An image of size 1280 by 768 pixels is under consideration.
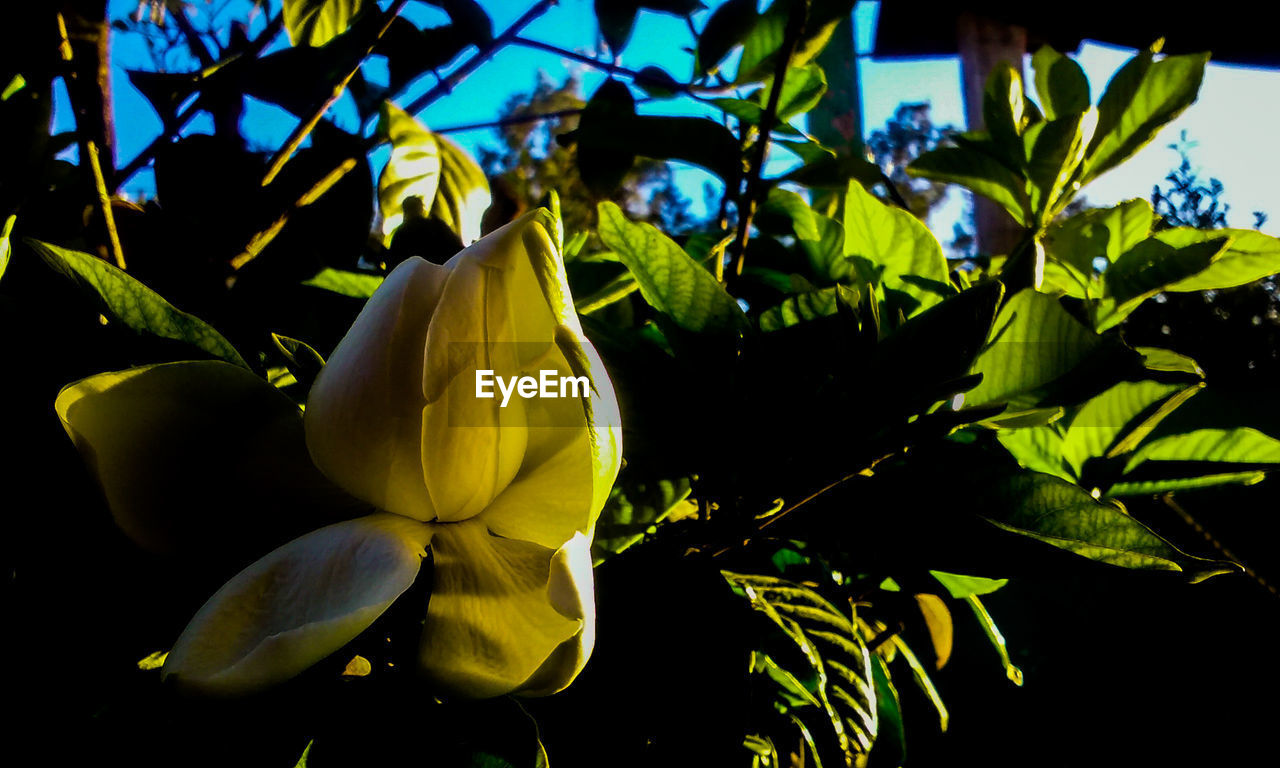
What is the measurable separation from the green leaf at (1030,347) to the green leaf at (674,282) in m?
0.12

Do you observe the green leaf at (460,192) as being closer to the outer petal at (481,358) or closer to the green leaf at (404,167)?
the green leaf at (404,167)

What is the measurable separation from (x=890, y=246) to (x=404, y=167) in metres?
0.32

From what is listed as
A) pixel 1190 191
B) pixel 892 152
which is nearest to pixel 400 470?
pixel 1190 191

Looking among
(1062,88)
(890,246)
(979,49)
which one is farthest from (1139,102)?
(979,49)

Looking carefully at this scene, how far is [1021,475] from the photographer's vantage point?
30 cm

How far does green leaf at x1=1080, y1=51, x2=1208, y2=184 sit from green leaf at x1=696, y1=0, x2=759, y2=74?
0.85 feet

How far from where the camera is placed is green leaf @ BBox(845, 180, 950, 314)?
0.42 m

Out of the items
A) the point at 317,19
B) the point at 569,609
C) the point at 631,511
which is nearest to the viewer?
the point at 569,609

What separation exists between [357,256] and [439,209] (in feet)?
0.21

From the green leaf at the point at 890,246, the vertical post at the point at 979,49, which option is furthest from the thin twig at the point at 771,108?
the vertical post at the point at 979,49

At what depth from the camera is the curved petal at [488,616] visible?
0.21m

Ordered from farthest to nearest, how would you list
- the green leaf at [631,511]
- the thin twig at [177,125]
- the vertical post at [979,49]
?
the vertical post at [979,49] → the thin twig at [177,125] → the green leaf at [631,511]

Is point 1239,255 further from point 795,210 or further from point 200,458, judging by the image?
point 200,458

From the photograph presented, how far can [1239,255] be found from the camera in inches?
18.1
